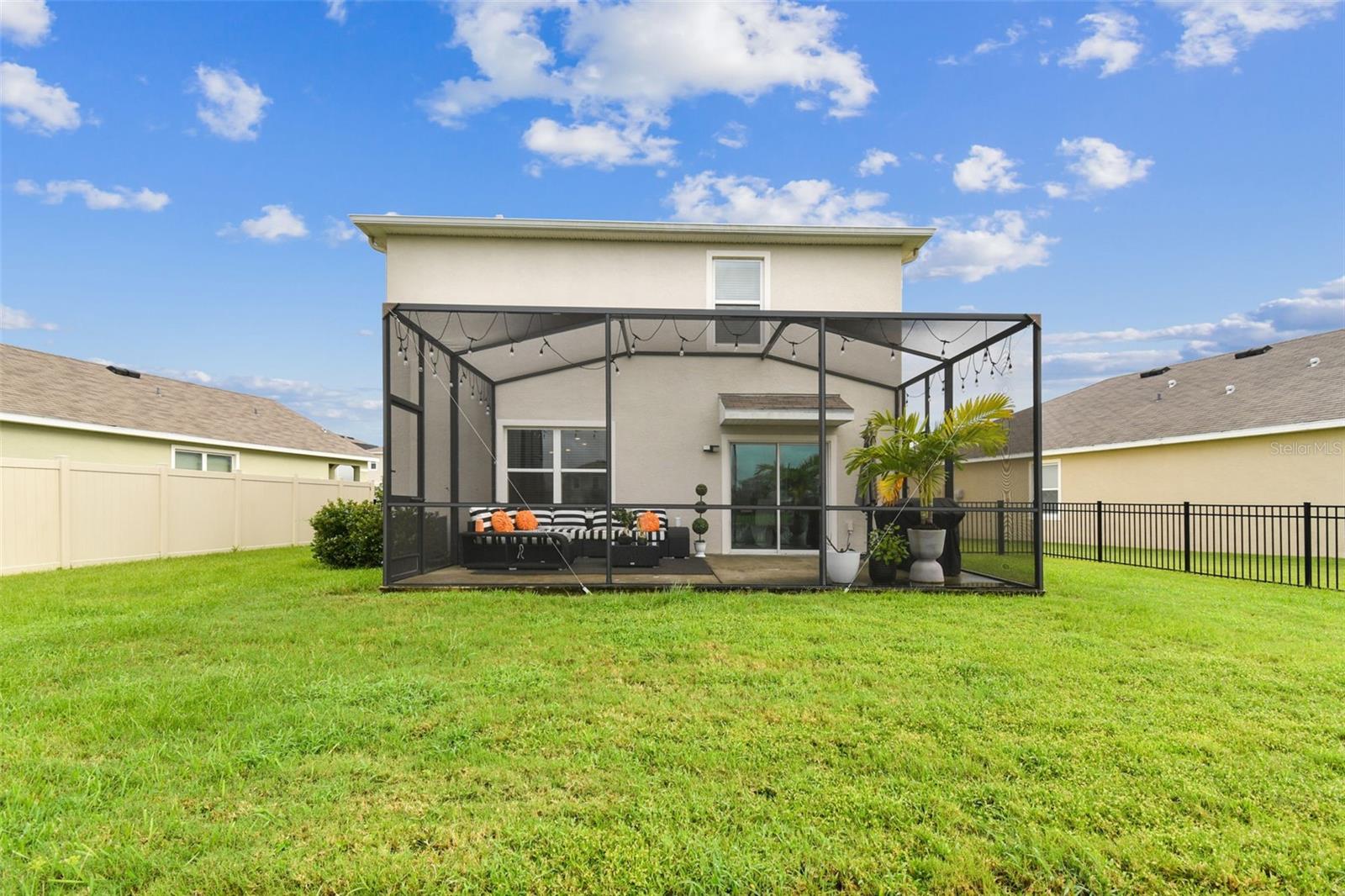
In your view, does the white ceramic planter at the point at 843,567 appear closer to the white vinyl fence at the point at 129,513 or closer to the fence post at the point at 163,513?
the white vinyl fence at the point at 129,513

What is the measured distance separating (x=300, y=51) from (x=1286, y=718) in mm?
13554

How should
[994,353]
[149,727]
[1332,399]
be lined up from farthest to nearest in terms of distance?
[1332,399], [994,353], [149,727]

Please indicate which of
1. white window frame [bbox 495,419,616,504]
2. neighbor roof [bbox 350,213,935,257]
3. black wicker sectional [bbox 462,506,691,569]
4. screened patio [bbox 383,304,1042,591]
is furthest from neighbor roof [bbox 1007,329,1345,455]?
white window frame [bbox 495,419,616,504]

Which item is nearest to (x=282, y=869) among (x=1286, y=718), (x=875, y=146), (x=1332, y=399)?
(x=1286, y=718)

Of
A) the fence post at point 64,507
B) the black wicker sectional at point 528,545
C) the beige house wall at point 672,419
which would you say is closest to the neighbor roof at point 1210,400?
Answer: the beige house wall at point 672,419

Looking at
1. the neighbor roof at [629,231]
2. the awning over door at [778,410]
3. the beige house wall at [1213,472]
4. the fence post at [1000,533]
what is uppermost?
the neighbor roof at [629,231]

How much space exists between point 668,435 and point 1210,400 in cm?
1256

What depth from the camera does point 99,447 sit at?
13.3 metres

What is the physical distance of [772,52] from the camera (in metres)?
9.78

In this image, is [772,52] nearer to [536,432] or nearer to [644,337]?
[644,337]

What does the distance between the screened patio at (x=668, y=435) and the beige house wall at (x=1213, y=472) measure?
4385mm

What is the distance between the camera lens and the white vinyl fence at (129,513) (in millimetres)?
8812
